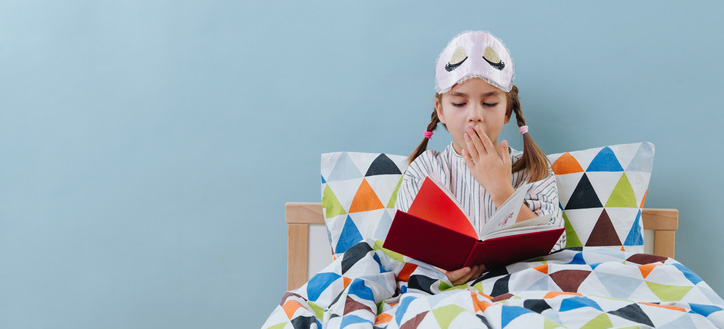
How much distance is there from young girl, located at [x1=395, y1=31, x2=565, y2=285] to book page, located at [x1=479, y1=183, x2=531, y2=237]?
0.09 meters

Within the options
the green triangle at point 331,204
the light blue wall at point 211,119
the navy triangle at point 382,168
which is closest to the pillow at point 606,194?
the light blue wall at point 211,119

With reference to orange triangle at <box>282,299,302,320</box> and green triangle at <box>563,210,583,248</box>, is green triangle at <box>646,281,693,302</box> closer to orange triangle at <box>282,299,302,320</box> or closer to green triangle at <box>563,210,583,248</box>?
green triangle at <box>563,210,583,248</box>

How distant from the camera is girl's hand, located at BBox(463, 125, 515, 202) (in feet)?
3.24

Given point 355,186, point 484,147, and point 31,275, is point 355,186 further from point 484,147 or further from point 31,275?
point 31,275

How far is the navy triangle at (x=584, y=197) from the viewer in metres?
1.09

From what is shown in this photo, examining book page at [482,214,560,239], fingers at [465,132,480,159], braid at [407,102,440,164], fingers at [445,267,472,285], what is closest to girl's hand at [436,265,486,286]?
fingers at [445,267,472,285]

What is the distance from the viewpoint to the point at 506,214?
0.86m

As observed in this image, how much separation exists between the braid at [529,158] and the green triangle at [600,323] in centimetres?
48

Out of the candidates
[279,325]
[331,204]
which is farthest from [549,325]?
[331,204]

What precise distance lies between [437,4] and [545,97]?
339 millimetres

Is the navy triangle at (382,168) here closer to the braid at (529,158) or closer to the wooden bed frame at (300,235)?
the wooden bed frame at (300,235)

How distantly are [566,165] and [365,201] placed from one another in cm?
44

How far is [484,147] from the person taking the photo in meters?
1.02

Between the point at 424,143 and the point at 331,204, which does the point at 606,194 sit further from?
the point at 331,204
